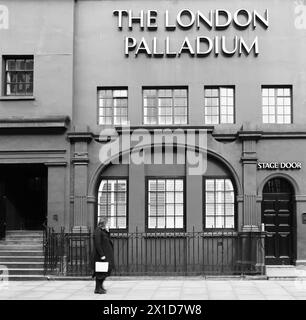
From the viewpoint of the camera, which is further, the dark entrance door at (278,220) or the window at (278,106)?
the window at (278,106)

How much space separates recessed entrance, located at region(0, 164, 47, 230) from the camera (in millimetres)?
21219

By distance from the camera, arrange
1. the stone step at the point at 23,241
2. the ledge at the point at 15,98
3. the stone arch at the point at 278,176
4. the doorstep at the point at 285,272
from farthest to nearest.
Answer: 1. the stone step at the point at 23,241
2. the ledge at the point at 15,98
3. the stone arch at the point at 278,176
4. the doorstep at the point at 285,272

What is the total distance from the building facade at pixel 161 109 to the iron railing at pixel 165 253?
1.42ft

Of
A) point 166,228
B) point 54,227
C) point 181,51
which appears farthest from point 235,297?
point 181,51

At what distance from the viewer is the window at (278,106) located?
19.9m

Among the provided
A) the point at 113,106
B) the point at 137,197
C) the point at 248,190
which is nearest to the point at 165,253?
the point at 137,197

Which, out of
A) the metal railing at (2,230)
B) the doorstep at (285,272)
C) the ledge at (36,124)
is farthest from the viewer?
the metal railing at (2,230)

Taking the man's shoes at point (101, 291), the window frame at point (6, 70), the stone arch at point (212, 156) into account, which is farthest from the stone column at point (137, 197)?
the man's shoes at point (101, 291)

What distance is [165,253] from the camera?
18.8 meters

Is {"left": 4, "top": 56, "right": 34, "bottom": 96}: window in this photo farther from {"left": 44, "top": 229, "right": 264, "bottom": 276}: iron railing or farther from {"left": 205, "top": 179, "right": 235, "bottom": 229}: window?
{"left": 205, "top": 179, "right": 235, "bottom": 229}: window

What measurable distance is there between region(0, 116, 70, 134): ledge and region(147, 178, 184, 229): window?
3.30 meters

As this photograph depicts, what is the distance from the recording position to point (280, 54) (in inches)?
780

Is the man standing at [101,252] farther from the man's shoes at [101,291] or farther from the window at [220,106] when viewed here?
the window at [220,106]

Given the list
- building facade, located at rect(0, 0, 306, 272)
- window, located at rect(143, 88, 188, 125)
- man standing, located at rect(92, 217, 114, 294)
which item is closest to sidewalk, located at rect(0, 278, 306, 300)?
man standing, located at rect(92, 217, 114, 294)
